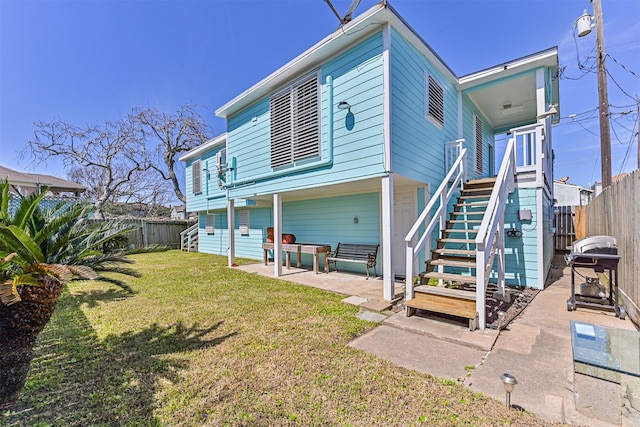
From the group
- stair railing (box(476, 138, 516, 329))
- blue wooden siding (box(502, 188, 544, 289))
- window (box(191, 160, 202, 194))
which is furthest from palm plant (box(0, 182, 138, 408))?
window (box(191, 160, 202, 194))

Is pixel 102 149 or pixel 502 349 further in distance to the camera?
pixel 102 149

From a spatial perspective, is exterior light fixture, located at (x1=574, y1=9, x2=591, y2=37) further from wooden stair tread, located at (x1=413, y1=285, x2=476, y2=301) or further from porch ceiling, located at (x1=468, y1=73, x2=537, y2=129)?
wooden stair tread, located at (x1=413, y1=285, x2=476, y2=301)

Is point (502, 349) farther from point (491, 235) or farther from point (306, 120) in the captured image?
point (306, 120)

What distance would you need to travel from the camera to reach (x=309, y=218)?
887 cm

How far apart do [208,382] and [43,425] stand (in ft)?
3.81

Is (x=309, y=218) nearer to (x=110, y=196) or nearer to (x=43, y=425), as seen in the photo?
(x=43, y=425)

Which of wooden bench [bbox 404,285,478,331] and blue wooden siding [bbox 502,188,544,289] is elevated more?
blue wooden siding [bbox 502,188,544,289]

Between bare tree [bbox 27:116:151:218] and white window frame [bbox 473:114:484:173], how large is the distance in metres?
19.8

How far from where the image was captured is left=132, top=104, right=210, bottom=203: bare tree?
1848 cm

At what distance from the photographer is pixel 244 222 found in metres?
11.7

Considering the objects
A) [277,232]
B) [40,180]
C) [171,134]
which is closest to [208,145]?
[277,232]

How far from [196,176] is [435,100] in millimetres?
11865

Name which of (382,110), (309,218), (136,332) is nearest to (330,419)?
(136,332)

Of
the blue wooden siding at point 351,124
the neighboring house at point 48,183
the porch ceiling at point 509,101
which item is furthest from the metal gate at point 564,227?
the neighboring house at point 48,183
